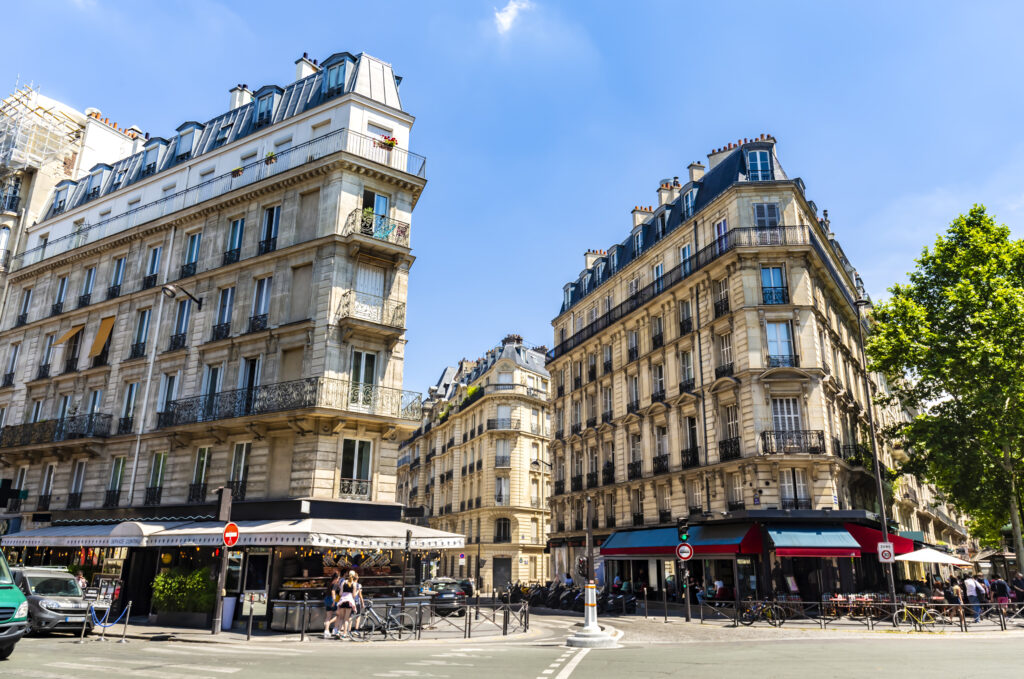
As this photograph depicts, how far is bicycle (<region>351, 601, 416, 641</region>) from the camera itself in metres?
16.1

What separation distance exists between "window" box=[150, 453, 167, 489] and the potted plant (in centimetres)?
590

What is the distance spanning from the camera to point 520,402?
50.9 meters

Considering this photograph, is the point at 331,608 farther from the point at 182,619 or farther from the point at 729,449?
the point at 729,449

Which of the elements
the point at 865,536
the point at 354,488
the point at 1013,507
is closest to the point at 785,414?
the point at 865,536

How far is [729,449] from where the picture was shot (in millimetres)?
26016

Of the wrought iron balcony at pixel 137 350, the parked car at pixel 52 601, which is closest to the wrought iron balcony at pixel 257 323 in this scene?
the wrought iron balcony at pixel 137 350

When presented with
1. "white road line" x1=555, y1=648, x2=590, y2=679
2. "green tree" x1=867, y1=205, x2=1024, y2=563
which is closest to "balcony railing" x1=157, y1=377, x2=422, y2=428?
"white road line" x1=555, y1=648, x2=590, y2=679

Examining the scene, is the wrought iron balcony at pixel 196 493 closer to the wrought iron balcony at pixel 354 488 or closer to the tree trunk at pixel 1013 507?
the wrought iron balcony at pixel 354 488

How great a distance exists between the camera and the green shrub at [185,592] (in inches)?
670

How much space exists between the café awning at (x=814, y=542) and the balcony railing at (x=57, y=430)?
24.6 metres

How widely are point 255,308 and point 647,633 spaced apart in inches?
634

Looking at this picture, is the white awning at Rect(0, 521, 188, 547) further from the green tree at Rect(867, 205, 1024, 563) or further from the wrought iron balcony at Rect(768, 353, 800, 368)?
the green tree at Rect(867, 205, 1024, 563)

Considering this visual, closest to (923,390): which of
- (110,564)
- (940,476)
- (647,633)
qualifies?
(940,476)

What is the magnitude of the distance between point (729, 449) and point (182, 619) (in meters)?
19.4
